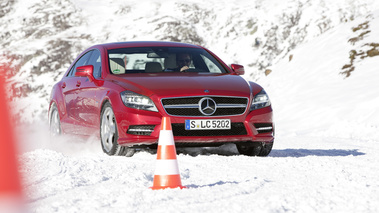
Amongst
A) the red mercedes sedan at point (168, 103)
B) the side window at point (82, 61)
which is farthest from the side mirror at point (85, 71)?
the side window at point (82, 61)

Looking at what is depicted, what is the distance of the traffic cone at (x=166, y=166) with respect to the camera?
5.00 m

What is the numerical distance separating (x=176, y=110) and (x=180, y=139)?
31cm

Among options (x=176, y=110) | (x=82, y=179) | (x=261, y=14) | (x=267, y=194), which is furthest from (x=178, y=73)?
(x=261, y=14)

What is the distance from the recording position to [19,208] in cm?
379

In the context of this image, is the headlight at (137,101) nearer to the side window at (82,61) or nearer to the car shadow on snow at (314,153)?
the car shadow on snow at (314,153)

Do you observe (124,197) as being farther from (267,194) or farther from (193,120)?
(193,120)

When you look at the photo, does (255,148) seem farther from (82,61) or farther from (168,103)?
(82,61)

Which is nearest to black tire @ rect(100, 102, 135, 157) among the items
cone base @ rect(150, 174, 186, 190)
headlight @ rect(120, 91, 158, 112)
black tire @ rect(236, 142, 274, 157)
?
headlight @ rect(120, 91, 158, 112)

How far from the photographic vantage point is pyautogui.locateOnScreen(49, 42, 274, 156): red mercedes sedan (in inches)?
276

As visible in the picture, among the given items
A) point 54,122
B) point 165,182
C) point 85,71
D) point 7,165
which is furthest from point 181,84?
point 7,165

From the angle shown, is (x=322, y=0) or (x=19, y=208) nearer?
(x=19, y=208)

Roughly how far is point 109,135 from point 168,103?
0.89 metres

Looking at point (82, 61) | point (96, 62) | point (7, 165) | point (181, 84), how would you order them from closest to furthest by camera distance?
point (7, 165)
point (181, 84)
point (96, 62)
point (82, 61)

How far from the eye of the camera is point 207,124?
7051mm
